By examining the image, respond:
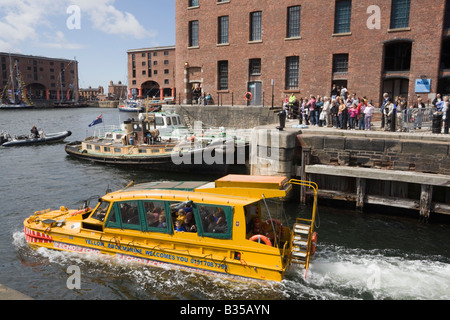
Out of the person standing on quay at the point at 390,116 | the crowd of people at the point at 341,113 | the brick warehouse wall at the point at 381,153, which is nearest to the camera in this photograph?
the brick warehouse wall at the point at 381,153

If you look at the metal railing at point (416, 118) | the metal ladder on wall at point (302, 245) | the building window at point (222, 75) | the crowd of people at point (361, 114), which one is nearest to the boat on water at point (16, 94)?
the building window at point (222, 75)

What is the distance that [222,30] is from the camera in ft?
112

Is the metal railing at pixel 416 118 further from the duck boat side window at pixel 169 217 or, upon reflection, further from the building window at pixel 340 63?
the building window at pixel 340 63

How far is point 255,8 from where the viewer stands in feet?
104

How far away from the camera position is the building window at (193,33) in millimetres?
35625

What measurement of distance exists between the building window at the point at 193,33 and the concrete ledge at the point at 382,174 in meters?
23.7

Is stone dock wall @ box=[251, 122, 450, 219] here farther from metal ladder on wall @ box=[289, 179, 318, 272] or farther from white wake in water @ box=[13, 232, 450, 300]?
metal ladder on wall @ box=[289, 179, 318, 272]

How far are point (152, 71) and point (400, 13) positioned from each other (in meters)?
73.9

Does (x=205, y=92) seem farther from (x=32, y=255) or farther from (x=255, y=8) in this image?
(x=32, y=255)

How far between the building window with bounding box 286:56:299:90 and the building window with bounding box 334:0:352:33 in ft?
12.7

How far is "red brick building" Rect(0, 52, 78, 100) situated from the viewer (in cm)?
10700

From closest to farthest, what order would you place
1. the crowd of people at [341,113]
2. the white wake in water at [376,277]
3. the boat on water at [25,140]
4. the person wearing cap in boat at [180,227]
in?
1. the white wake in water at [376,277]
2. the person wearing cap in boat at [180,227]
3. the crowd of people at [341,113]
4. the boat on water at [25,140]

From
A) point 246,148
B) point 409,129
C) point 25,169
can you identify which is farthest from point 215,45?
point 409,129
